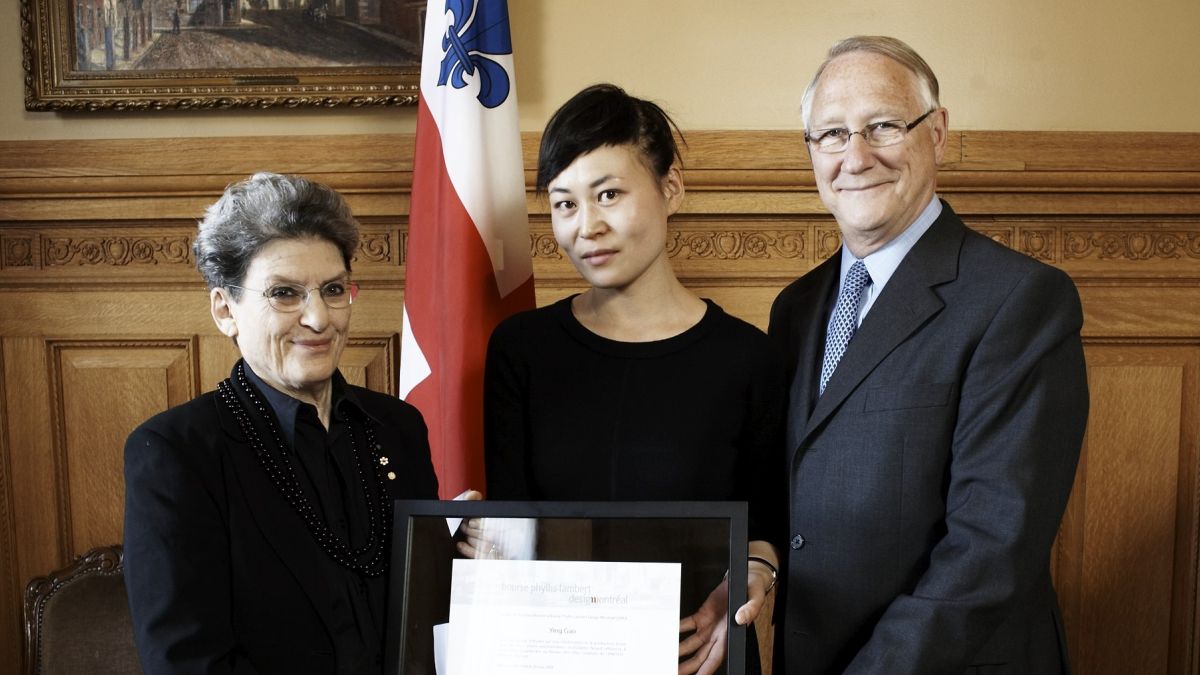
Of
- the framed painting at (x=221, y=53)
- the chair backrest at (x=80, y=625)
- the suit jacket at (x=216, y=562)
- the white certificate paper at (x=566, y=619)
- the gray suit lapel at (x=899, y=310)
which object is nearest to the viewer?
the suit jacket at (x=216, y=562)

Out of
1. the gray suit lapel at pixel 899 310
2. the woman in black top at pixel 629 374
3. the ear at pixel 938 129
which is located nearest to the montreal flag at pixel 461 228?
the woman in black top at pixel 629 374

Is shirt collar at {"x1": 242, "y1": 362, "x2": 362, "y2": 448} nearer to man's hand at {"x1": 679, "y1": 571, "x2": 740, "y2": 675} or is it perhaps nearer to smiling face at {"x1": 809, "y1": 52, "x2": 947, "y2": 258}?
man's hand at {"x1": 679, "y1": 571, "x2": 740, "y2": 675}

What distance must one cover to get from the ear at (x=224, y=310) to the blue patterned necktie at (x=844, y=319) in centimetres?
100

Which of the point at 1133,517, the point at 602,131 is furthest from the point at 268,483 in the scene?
the point at 1133,517

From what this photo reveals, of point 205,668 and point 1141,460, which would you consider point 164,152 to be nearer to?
point 205,668

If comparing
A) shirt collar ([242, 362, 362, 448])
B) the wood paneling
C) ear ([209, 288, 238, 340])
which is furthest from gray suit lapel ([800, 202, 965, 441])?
the wood paneling

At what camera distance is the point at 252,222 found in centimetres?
156

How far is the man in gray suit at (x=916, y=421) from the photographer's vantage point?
5.23 feet

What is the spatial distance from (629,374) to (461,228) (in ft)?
2.66

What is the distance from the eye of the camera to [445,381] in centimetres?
252

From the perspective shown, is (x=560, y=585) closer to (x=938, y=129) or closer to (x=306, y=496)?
(x=306, y=496)

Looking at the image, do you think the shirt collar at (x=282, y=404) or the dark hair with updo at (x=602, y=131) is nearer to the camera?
the shirt collar at (x=282, y=404)

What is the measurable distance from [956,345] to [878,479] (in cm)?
25

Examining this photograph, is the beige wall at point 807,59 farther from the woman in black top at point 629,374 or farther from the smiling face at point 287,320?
the smiling face at point 287,320
